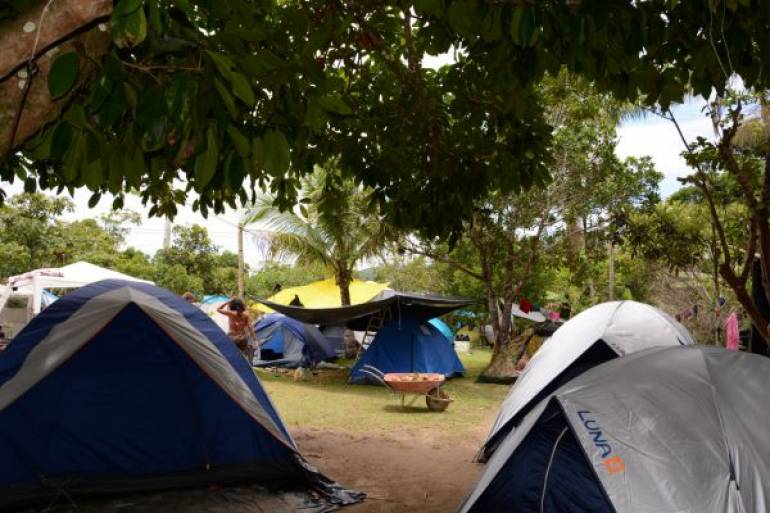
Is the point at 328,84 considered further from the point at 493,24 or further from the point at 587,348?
the point at 587,348

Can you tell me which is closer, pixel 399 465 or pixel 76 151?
pixel 76 151

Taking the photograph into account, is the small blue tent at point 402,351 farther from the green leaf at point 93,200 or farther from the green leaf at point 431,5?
the green leaf at point 431,5

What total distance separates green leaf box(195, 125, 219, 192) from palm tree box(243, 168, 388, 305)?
1162cm

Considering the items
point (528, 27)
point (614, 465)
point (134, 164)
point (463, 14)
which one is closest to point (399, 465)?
point (614, 465)

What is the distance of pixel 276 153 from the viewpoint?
173cm

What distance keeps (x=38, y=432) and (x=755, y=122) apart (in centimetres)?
1284

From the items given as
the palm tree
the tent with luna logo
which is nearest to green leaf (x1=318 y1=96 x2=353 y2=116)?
the tent with luna logo

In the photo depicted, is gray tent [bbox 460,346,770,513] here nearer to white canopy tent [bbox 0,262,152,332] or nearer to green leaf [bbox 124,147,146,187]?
green leaf [bbox 124,147,146,187]

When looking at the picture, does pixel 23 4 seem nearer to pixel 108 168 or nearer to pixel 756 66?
pixel 108 168

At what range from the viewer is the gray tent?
3209 mm

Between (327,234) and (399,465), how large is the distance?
10437 millimetres

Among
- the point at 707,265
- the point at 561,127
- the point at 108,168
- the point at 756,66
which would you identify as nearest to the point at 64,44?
the point at 108,168

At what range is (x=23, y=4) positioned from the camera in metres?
1.46

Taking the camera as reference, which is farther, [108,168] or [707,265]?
[707,265]
